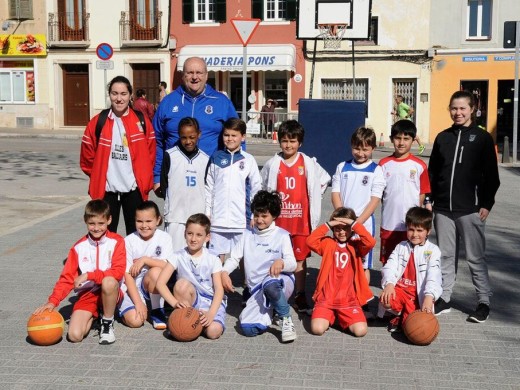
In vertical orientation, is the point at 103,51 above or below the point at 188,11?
below

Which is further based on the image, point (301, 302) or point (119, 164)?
point (119, 164)

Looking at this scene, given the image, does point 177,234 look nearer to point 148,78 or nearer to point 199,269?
point 199,269

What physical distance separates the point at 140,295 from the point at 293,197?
155cm

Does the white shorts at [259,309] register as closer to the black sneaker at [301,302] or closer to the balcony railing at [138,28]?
the black sneaker at [301,302]

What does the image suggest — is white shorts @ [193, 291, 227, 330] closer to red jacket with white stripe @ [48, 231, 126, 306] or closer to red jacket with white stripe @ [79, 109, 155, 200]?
red jacket with white stripe @ [48, 231, 126, 306]

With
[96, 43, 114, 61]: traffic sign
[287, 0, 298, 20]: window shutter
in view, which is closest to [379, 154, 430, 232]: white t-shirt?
[96, 43, 114, 61]: traffic sign

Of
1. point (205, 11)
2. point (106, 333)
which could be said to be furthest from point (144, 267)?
point (205, 11)

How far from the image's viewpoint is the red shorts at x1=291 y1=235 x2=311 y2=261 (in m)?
6.49

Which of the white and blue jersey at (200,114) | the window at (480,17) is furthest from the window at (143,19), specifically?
the white and blue jersey at (200,114)

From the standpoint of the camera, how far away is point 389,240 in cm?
659

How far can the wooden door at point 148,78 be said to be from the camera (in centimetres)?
3259

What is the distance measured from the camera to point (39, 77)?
110 ft

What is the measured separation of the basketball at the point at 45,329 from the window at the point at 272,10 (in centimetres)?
2638

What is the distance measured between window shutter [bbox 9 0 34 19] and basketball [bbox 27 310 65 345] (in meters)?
30.5
